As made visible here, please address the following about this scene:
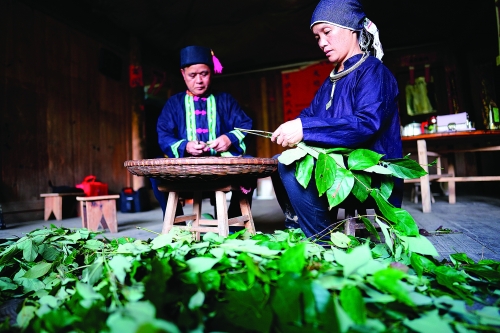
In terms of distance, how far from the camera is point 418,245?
112cm

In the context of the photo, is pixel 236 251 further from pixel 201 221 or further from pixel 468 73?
pixel 468 73

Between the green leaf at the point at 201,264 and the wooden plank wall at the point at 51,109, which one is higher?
the wooden plank wall at the point at 51,109

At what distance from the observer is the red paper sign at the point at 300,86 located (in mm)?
7551

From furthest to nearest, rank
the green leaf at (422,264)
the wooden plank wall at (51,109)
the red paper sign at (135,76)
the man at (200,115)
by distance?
the red paper sign at (135,76), the wooden plank wall at (51,109), the man at (200,115), the green leaf at (422,264)

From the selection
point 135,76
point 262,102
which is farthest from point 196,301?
point 262,102

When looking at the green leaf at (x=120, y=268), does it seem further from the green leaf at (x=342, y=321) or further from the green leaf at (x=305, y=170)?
the green leaf at (x=305, y=170)

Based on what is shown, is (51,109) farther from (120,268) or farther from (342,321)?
(342,321)

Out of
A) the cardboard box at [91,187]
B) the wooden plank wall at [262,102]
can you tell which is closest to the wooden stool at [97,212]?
the cardboard box at [91,187]

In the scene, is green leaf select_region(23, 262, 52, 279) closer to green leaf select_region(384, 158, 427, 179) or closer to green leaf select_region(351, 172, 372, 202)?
green leaf select_region(351, 172, 372, 202)

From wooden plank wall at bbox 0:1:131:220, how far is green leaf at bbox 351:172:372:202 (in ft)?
16.0

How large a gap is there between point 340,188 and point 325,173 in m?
0.09

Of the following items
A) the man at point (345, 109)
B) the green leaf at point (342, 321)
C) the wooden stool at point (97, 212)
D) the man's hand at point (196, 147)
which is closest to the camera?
the green leaf at point (342, 321)

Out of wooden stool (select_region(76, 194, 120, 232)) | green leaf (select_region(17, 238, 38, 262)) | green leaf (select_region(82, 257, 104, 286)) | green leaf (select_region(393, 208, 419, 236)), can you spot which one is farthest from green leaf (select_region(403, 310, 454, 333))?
wooden stool (select_region(76, 194, 120, 232))

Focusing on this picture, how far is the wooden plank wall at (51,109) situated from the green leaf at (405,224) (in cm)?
504
